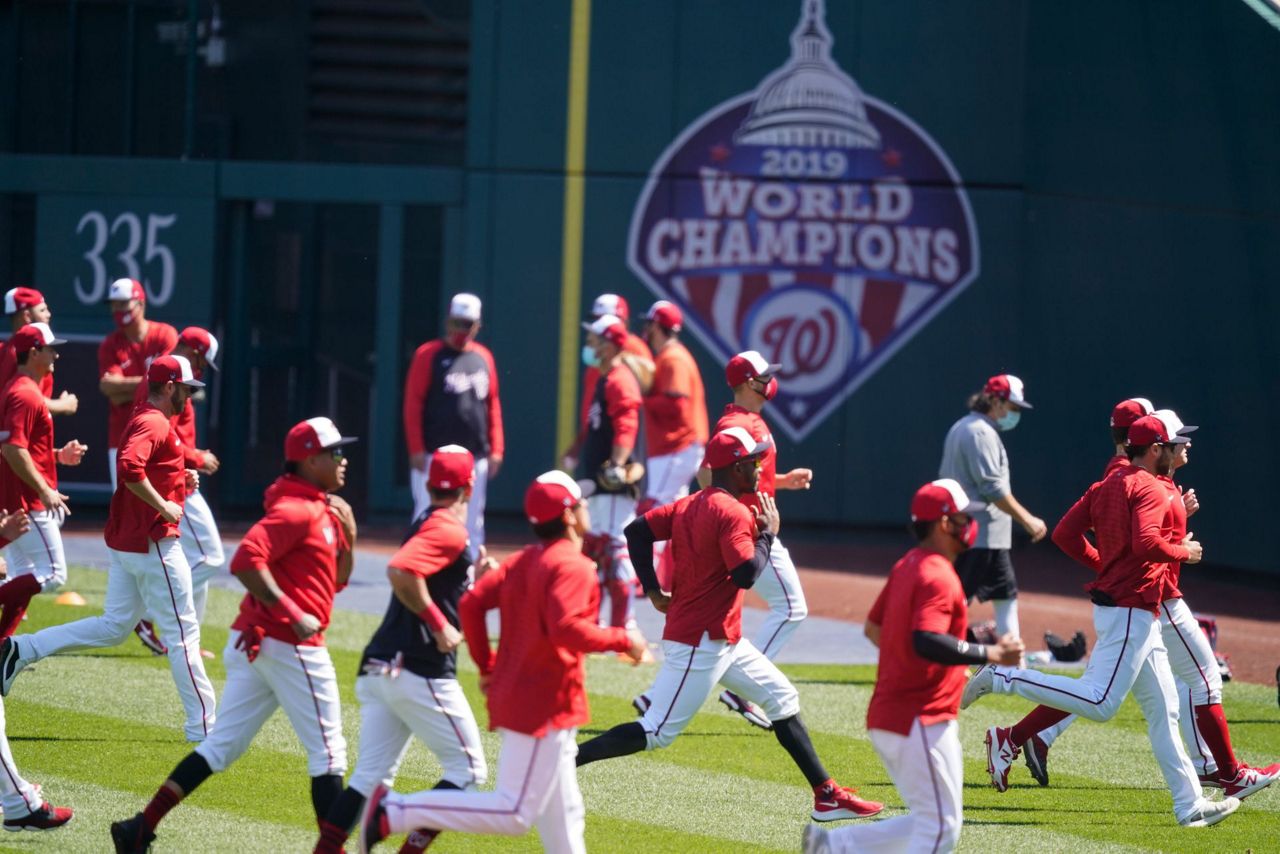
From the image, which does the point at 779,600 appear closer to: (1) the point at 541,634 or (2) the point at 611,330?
(2) the point at 611,330

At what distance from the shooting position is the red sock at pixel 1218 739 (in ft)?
29.4

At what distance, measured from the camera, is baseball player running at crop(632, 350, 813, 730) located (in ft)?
31.7

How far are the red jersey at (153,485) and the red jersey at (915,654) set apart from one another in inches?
165

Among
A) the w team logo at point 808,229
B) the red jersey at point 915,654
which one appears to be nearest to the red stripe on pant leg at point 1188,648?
the red jersey at point 915,654

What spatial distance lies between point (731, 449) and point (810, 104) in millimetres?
11231

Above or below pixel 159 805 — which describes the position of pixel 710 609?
above

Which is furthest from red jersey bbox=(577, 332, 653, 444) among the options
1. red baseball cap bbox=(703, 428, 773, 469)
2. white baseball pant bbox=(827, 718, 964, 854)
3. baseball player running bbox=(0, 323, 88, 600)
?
white baseball pant bbox=(827, 718, 964, 854)

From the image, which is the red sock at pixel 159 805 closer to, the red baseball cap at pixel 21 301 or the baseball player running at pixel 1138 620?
the baseball player running at pixel 1138 620

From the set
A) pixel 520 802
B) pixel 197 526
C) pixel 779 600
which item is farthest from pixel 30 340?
pixel 520 802

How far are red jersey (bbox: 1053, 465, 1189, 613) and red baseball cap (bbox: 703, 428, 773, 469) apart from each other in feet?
5.94

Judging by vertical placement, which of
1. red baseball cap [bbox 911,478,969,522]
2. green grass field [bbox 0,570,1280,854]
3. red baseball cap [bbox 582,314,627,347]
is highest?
red baseball cap [bbox 582,314,627,347]

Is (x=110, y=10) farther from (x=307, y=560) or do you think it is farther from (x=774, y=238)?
(x=307, y=560)

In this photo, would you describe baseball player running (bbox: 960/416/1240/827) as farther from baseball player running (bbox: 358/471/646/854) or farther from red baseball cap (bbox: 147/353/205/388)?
red baseball cap (bbox: 147/353/205/388)

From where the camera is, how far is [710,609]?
26.1 ft
